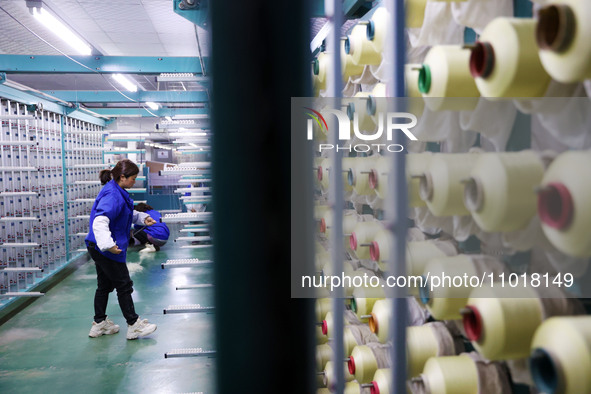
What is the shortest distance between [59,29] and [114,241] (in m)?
2.28

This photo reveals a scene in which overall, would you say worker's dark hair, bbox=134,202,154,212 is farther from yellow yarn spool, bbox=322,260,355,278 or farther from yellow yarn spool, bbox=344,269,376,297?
yellow yarn spool, bbox=344,269,376,297

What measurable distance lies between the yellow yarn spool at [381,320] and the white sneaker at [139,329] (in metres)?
3.52

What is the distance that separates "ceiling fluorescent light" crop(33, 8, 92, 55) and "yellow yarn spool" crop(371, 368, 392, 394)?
4.39 meters

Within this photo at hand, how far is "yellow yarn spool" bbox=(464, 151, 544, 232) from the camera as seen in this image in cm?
110

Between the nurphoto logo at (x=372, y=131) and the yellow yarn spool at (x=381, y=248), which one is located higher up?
the nurphoto logo at (x=372, y=131)

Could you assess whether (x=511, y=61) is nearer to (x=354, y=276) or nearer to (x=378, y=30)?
(x=378, y=30)

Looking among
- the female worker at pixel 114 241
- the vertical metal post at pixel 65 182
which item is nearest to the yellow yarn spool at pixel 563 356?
the female worker at pixel 114 241

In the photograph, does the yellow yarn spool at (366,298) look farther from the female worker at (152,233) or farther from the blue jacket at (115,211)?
the female worker at (152,233)

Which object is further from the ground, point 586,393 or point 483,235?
point 483,235

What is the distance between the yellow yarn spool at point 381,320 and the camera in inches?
79.7

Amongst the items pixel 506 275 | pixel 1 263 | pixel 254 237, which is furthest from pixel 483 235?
pixel 1 263

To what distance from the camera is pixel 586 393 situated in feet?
3.05

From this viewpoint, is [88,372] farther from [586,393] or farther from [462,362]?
[586,393]

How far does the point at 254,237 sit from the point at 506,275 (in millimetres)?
935
